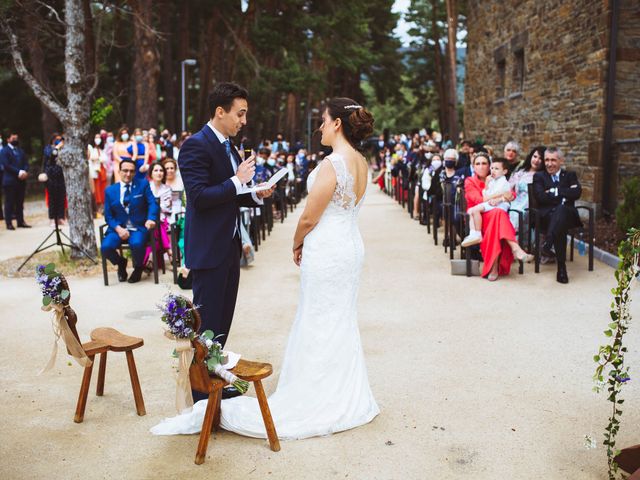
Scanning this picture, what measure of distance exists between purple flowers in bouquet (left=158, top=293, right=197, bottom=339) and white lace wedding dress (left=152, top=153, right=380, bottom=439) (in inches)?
34.6

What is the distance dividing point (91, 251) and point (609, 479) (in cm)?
892

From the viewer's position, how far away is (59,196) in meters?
15.2

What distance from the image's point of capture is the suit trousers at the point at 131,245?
9625 millimetres

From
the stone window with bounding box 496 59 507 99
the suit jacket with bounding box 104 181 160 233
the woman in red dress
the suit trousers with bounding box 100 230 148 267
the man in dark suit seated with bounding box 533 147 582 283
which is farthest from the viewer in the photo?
the stone window with bounding box 496 59 507 99

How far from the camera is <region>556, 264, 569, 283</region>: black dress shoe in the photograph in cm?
922

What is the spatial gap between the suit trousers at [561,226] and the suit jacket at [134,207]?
17.1ft

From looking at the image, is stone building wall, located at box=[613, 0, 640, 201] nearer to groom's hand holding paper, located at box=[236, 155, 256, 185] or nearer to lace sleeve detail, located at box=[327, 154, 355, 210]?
lace sleeve detail, located at box=[327, 154, 355, 210]

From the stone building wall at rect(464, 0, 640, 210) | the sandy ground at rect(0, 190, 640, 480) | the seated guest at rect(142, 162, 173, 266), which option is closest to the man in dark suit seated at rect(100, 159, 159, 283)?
the seated guest at rect(142, 162, 173, 266)

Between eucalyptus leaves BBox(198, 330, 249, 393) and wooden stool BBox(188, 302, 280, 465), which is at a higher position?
eucalyptus leaves BBox(198, 330, 249, 393)

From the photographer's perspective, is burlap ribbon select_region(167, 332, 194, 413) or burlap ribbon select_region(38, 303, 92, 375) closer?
burlap ribbon select_region(167, 332, 194, 413)

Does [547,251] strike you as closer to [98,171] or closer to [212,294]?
[212,294]

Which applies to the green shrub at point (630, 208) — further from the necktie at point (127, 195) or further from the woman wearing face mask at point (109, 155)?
the woman wearing face mask at point (109, 155)

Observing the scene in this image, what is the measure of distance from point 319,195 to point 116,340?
178cm

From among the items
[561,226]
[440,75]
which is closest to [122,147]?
[561,226]
